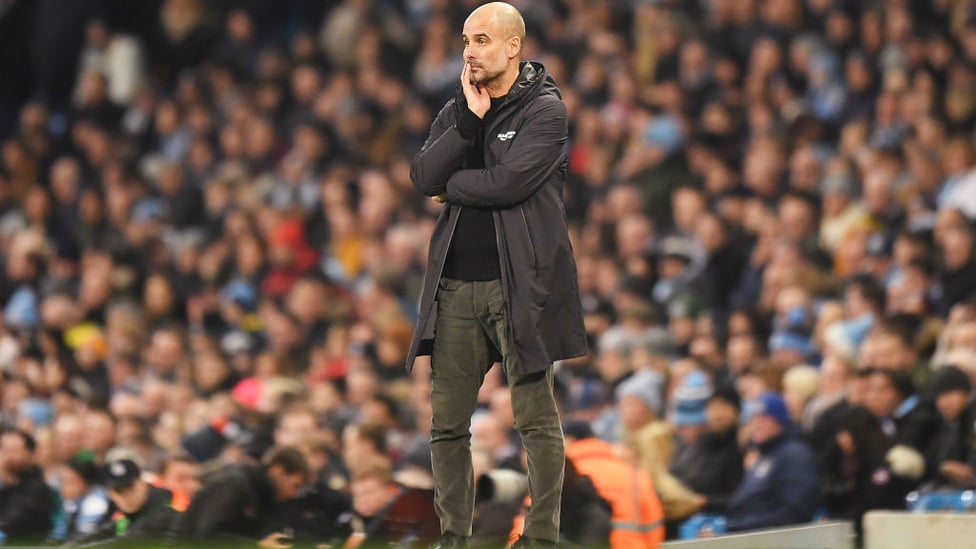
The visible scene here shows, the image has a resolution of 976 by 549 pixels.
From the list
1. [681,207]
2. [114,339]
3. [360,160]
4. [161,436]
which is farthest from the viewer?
[360,160]

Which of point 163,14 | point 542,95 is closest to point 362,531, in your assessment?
point 542,95

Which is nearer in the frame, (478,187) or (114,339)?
(478,187)

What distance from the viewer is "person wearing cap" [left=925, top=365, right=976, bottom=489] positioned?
8.78 m

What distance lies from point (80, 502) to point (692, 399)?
3.60 metres

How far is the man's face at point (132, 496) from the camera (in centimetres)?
842

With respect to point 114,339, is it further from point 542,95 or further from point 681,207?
point 542,95

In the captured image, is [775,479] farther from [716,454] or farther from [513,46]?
[513,46]

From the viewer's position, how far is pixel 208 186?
51.2 feet

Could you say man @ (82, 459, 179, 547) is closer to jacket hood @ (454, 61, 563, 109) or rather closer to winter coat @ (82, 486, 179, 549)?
winter coat @ (82, 486, 179, 549)

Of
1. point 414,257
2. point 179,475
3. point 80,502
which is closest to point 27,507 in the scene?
point 80,502

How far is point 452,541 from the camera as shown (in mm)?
5793

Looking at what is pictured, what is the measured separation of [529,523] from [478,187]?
1.14m

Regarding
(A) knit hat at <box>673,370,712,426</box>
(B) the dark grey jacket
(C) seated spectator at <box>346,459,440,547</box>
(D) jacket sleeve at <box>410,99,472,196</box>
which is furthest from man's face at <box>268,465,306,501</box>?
(D) jacket sleeve at <box>410,99,472,196</box>

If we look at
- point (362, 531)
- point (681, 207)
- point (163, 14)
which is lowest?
point (362, 531)
